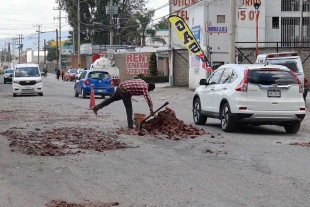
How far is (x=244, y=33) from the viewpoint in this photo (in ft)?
187

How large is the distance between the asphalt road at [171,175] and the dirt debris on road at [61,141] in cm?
34

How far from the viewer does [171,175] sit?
10.1m

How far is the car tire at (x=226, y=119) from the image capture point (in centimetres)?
1631

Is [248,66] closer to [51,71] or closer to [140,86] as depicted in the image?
[140,86]

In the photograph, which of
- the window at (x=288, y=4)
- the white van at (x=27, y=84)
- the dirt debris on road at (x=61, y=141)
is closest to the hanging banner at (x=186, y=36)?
the white van at (x=27, y=84)

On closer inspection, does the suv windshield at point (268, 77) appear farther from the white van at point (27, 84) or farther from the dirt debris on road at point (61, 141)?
the white van at point (27, 84)

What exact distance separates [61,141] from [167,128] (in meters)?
2.80

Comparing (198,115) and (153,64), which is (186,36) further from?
(153,64)

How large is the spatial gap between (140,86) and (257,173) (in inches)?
269

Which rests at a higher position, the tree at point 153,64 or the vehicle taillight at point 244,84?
the tree at point 153,64

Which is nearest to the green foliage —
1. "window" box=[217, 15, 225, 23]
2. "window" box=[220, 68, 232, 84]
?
"window" box=[217, 15, 225, 23]

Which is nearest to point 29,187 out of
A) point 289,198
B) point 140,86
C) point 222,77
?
point 289,198

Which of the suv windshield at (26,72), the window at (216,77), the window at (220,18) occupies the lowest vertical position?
the window at (216,77)

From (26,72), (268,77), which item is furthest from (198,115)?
(26,72)
